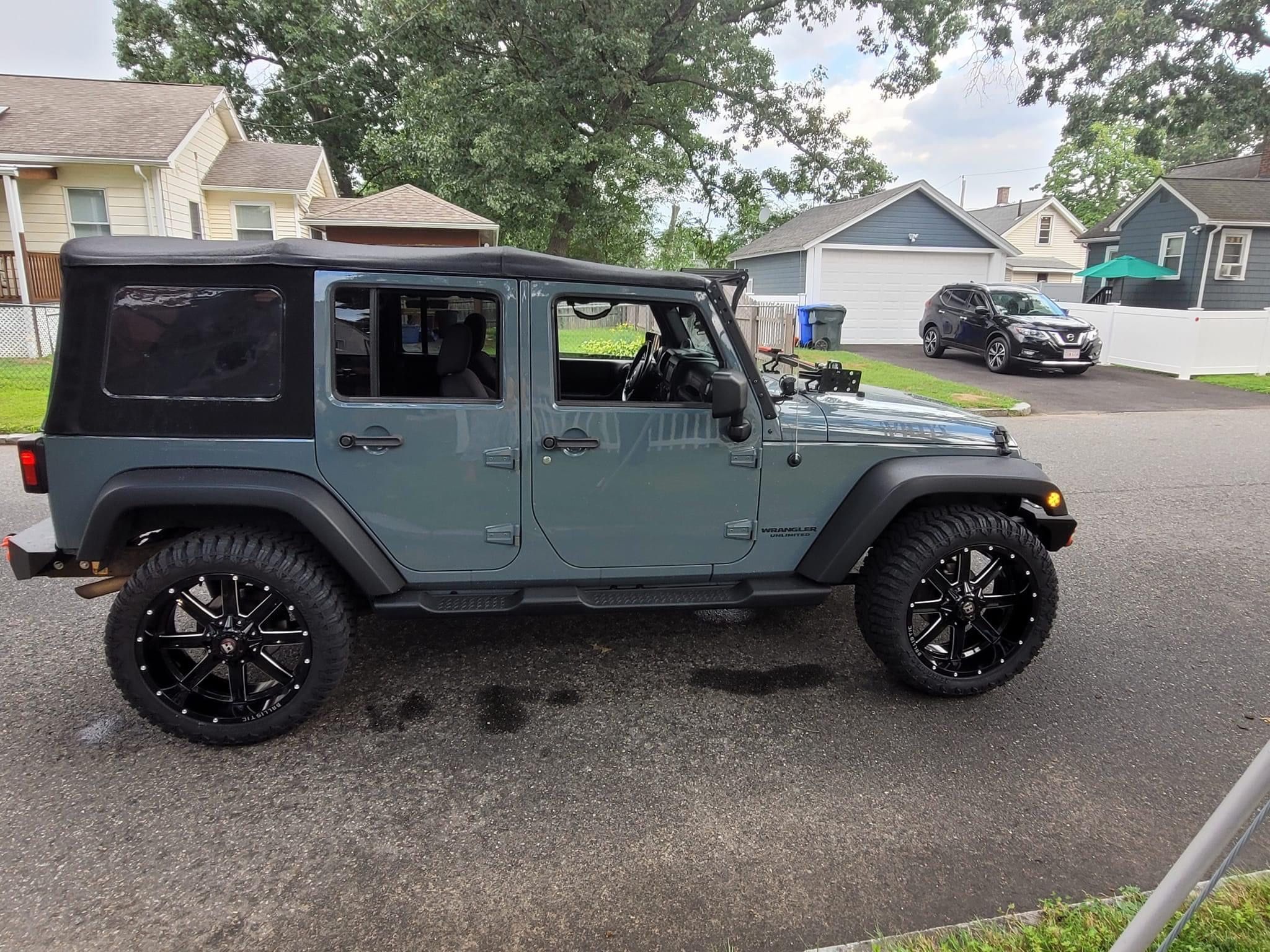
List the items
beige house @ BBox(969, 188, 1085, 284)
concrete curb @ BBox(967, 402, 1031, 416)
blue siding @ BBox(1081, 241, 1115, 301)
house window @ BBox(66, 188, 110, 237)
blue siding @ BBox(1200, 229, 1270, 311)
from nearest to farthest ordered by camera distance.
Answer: concrete curb @ BBox(967, 402, 1031, 416)
house window @ BBox(66, 188, 110, 237)
blue siding @ BBox(1200, 229, 1270, 311)
blue siding @ BBox(1081, 241, 1115, 301)
beige house @ BBox(969, 188, 1085, 284)

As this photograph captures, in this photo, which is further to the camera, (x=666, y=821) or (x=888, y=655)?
(x=888, y=655)

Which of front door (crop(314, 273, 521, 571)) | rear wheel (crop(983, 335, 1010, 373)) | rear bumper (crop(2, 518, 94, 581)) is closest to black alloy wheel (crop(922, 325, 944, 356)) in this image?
rear wheel (crop(983, 335, 1010, 373))

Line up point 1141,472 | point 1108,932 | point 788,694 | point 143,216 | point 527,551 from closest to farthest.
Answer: point 1108,932
point 527,551
point 788,694
point 1141,472
point 143,216

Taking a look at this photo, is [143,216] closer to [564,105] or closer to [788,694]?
[564,105]

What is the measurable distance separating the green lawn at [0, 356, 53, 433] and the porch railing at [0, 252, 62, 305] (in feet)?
10.1

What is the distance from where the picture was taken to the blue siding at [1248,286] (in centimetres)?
2222

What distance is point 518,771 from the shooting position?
3.02 m

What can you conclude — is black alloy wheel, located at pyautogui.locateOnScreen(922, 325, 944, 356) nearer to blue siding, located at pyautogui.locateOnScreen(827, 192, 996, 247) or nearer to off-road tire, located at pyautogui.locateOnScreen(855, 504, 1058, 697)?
blue siding, located at pyautogui.locateOnScreen(827, 192, 996, 247)

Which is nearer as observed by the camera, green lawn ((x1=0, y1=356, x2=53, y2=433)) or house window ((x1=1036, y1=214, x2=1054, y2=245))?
green lawn ((x1=0, y1=356, x2=53, y2=433))

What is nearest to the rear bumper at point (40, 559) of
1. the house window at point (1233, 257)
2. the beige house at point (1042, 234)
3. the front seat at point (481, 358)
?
the front seat at point (481, 358)

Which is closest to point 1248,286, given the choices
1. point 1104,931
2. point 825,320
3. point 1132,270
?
point 1132,270

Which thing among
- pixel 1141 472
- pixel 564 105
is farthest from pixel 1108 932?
pixel 564 105

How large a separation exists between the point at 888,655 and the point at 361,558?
224 cm

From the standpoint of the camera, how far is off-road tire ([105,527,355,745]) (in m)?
2.96
